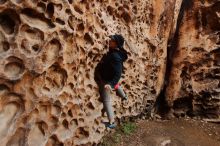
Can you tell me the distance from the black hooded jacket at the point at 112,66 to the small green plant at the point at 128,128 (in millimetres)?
1583

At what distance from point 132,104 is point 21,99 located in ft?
9.69

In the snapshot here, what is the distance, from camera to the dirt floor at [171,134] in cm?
639

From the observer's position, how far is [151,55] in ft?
23.7

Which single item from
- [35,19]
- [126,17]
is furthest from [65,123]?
[126,17]

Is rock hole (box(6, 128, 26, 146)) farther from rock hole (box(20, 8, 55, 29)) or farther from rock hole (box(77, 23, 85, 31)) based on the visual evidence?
rock hole (box(77, 23, 85, 31))

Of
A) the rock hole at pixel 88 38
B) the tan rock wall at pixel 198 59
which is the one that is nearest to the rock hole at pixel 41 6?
the rock hole at pixel 88 38

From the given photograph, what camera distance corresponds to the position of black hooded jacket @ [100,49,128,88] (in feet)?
16.6

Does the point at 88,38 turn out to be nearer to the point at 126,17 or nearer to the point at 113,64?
the point at 113,64

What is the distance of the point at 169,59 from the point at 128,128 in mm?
1873

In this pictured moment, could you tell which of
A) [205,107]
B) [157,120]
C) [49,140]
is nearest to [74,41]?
[49,140]

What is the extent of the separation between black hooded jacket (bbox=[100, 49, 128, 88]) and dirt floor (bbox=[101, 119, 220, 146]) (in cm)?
122

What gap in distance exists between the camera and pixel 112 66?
506cm

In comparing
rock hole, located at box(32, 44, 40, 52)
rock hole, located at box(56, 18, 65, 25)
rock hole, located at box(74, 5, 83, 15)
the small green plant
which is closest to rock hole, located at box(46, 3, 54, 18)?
rock hole, located at box(56, 18, 65, 25)

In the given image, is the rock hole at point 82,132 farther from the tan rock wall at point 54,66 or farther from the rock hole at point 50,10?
the rock hole at point 50,10
